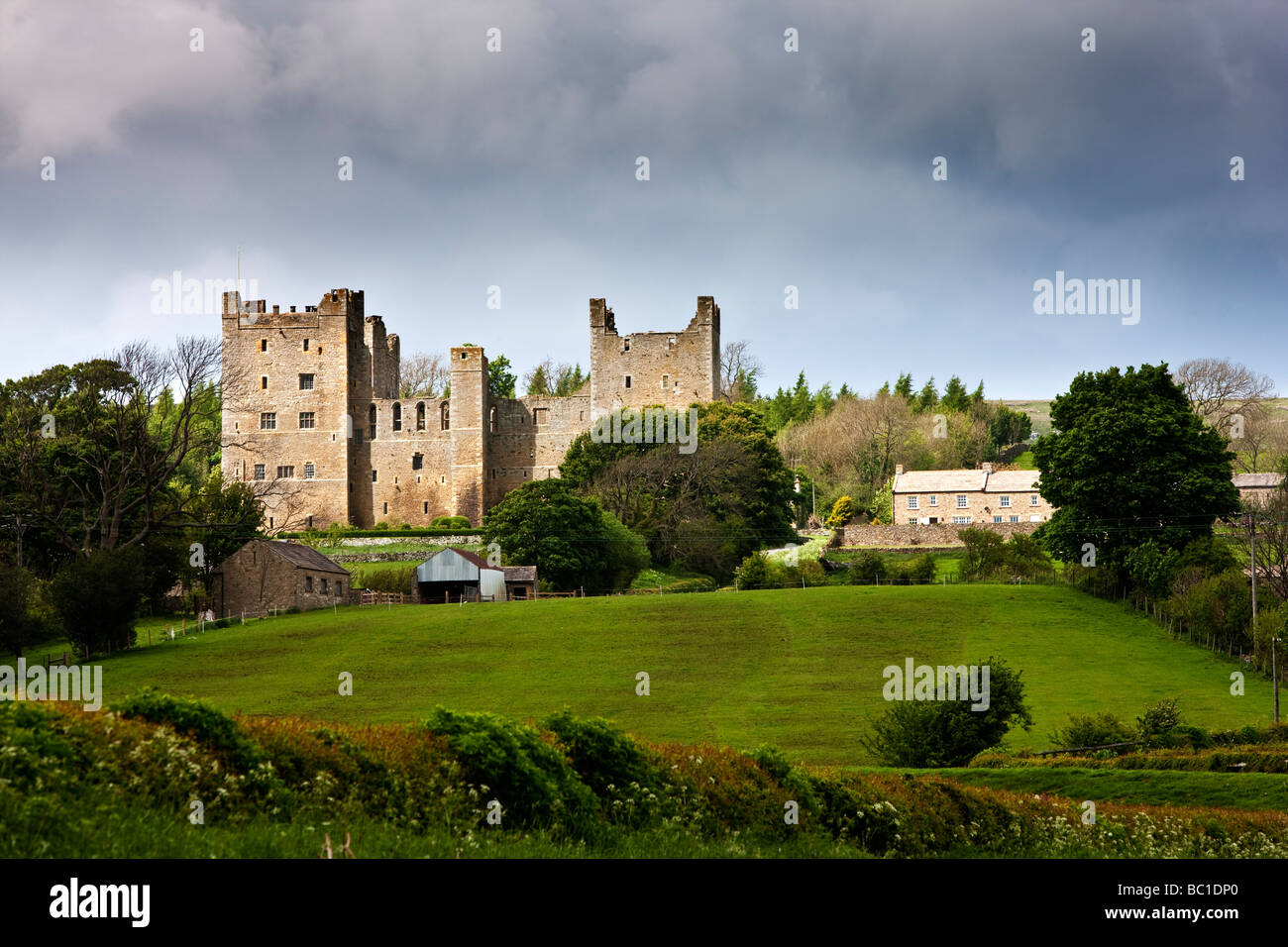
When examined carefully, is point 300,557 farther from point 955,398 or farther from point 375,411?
point 955,398

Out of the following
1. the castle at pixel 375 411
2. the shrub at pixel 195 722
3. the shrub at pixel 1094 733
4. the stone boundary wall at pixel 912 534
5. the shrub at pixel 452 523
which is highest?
the castle at pixel 375 411

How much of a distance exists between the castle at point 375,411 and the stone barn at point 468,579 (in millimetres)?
35320

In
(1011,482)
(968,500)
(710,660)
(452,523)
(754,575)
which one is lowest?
(710,660)

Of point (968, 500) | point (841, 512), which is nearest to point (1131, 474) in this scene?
point (968, 500)

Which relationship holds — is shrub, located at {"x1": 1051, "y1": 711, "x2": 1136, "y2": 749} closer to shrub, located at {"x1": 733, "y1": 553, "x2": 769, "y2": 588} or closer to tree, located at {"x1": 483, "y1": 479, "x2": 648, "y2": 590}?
shrub, located at {"x1": 733, "y1": 553, "x2": 769, "y2": 588}

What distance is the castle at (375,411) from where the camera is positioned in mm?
96562

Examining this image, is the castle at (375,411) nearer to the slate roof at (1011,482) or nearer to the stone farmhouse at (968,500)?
the stone farmhouse at (968,500)

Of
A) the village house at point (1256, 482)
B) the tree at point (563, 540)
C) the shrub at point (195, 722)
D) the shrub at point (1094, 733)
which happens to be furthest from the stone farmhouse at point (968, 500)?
the shrub at point (195, 722)

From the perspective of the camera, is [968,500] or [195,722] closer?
[195,722]

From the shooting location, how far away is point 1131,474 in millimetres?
56125

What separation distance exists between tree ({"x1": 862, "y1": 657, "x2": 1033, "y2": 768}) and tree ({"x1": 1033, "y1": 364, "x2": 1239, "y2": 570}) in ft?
93.9

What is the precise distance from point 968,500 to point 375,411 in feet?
161

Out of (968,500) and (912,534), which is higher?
(968,500)

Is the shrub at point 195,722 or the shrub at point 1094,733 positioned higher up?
the shrub at point 195,722
